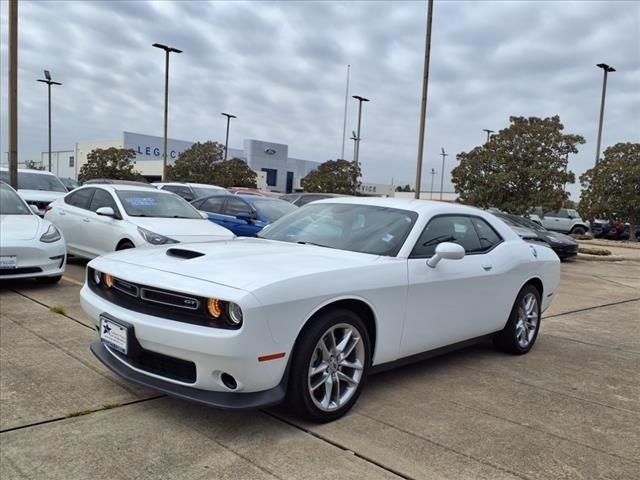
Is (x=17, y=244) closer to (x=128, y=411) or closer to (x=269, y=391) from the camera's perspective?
(x=128, y=411)

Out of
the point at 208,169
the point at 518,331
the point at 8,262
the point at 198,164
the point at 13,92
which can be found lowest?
the point at 518,331

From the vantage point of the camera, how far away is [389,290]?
149 inches

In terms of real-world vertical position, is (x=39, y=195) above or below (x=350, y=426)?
above

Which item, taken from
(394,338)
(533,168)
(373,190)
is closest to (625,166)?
(533,168)

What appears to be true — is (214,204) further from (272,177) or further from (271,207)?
(272,177)

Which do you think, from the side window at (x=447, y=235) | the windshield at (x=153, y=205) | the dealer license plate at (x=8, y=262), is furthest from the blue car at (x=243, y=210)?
the side window at (x=447, y=235)

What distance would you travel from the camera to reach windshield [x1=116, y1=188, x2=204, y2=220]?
Answer: 8484 millimetres

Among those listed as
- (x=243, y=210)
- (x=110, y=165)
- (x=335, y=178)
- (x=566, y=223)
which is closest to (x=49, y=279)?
(x=243, y=210)

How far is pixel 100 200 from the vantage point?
8875mm

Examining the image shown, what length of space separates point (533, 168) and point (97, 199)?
1578cm

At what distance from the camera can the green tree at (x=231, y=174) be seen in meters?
37.3

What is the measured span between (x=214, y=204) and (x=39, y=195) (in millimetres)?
3999

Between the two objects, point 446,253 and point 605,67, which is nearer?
point 446,253

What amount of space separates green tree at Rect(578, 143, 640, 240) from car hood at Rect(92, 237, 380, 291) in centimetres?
2458
